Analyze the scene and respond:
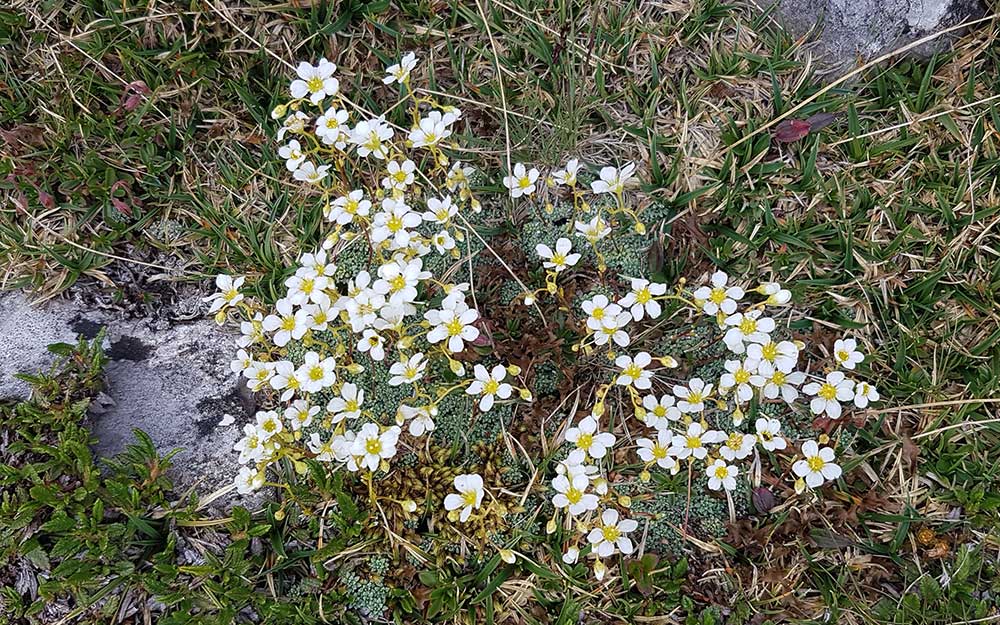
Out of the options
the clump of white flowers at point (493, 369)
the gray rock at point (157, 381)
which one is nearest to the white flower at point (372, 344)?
the clump of white flowers at point (493, 369)

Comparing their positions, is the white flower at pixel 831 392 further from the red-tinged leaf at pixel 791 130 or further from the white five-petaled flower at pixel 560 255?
the red-tinged leaf at pixel 791 130

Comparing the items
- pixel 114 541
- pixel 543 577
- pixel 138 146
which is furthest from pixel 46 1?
pixel 543 577

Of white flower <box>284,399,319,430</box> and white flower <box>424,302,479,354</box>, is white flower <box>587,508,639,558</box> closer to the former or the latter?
white flower <box>424,302,479,354</box>

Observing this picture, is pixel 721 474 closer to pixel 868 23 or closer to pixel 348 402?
pixel 348 402

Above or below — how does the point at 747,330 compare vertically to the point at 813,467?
above

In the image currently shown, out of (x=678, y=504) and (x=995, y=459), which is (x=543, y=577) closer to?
(x=678, y=504)

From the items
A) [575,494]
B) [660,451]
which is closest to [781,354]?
[660,451]
